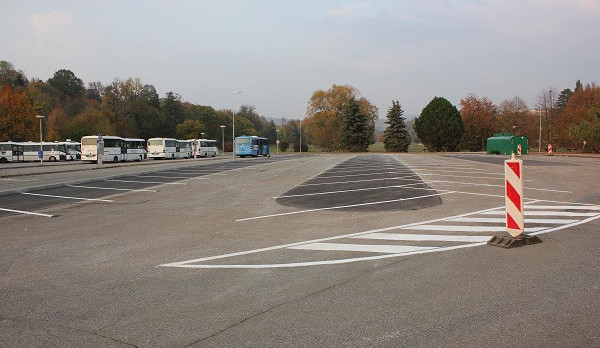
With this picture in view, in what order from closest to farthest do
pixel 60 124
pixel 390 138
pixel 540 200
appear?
pixel 540 200
pixel 60 124
pixel 390 138

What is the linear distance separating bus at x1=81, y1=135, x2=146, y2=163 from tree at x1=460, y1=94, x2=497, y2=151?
62.0 metres

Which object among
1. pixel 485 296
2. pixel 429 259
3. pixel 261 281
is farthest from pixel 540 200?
pixel 261 281

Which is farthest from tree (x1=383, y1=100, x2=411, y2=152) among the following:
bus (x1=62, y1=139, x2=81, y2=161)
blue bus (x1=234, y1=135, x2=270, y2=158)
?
bus (x1=62, y1=139, x2=81, y2=161)

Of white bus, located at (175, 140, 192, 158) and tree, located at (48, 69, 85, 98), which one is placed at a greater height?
tree, located at (48, 69, 85, 98)

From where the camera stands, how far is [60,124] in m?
76.8

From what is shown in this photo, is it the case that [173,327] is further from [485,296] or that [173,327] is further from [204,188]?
[204,188]

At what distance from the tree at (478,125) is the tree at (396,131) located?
38.6 ft

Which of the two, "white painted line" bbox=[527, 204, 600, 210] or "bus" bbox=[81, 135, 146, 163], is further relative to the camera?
"bus" bbox=[81, 135, 146, 163]

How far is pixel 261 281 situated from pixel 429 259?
2613mm

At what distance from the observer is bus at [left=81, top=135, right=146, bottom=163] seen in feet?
154

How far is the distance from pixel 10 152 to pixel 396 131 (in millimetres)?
68888

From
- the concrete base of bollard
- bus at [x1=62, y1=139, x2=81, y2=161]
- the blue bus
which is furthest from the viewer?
the blue bus

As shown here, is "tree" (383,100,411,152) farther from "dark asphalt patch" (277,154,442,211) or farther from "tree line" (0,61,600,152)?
"dark asphalt patch" (277,154,442,211)

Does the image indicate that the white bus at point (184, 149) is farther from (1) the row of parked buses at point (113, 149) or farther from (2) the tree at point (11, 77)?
(2) the tree at point (11, 77)
